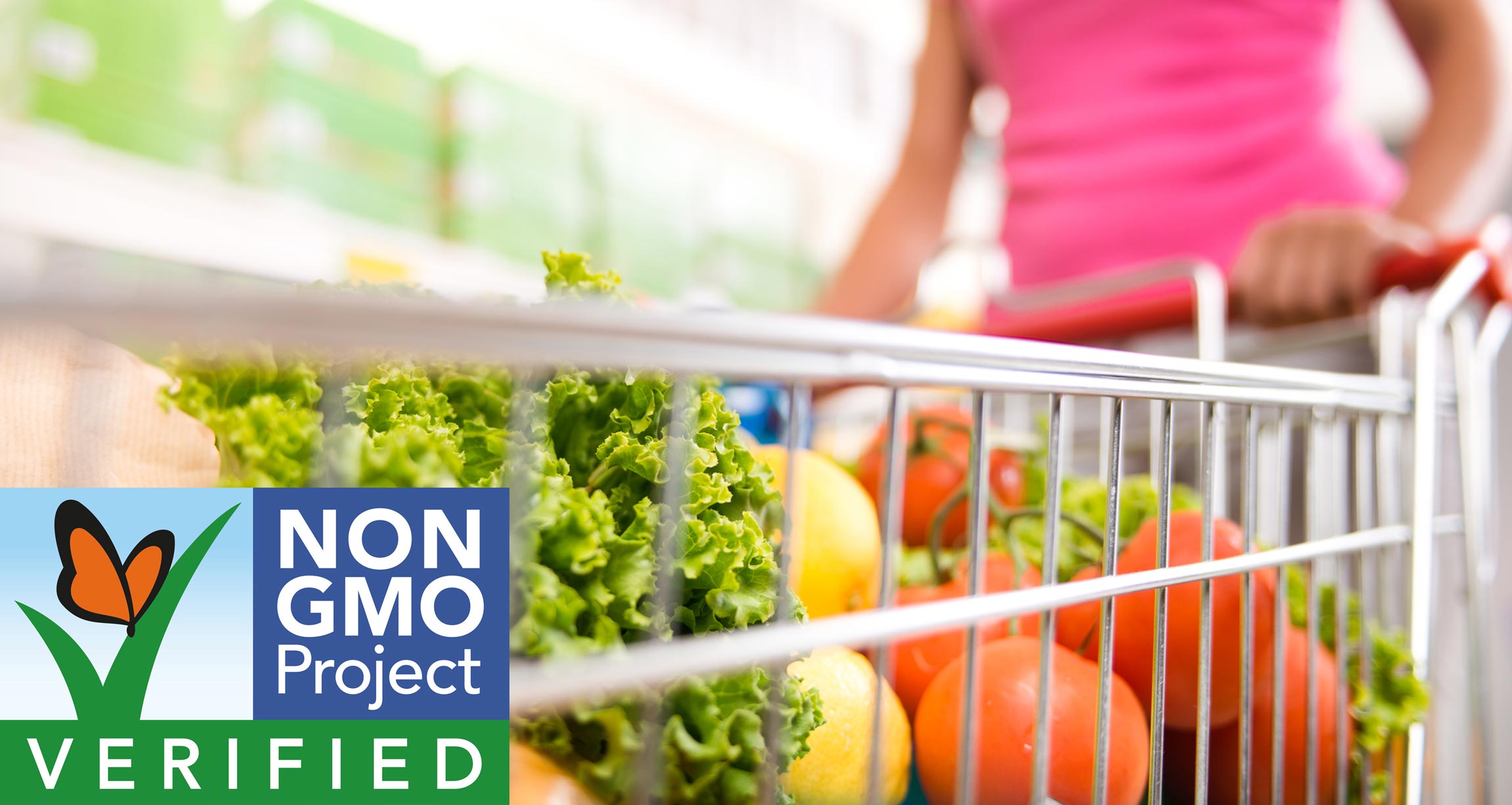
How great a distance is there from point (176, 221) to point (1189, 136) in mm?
1247

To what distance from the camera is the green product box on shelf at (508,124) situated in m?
1.50

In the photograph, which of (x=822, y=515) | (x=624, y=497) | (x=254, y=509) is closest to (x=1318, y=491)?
(x=822, y=515)

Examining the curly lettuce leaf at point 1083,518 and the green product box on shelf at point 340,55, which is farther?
the green product box on shelf at point 340,55

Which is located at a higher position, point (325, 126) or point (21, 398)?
point (325, 126)

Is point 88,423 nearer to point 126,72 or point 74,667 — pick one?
point 74,667

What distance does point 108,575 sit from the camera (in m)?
0.28

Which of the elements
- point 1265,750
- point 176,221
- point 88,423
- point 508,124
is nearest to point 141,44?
point 176,221

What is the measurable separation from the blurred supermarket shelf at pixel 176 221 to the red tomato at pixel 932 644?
65cm

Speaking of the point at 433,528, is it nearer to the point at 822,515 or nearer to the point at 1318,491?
the point at 822,515

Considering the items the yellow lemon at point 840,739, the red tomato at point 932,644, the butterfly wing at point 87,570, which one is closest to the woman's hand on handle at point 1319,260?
the red tomato at point 932,644

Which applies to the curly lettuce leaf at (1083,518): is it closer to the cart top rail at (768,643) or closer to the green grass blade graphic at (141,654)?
the cart top rail at (768,643)

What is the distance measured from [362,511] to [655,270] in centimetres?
155

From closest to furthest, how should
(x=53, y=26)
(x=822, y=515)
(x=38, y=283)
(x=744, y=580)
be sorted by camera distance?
(x=38, y=283)
(x=744, y=580)
(x=822, y=515)
(x=53, y=26)

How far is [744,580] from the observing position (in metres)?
0.35
